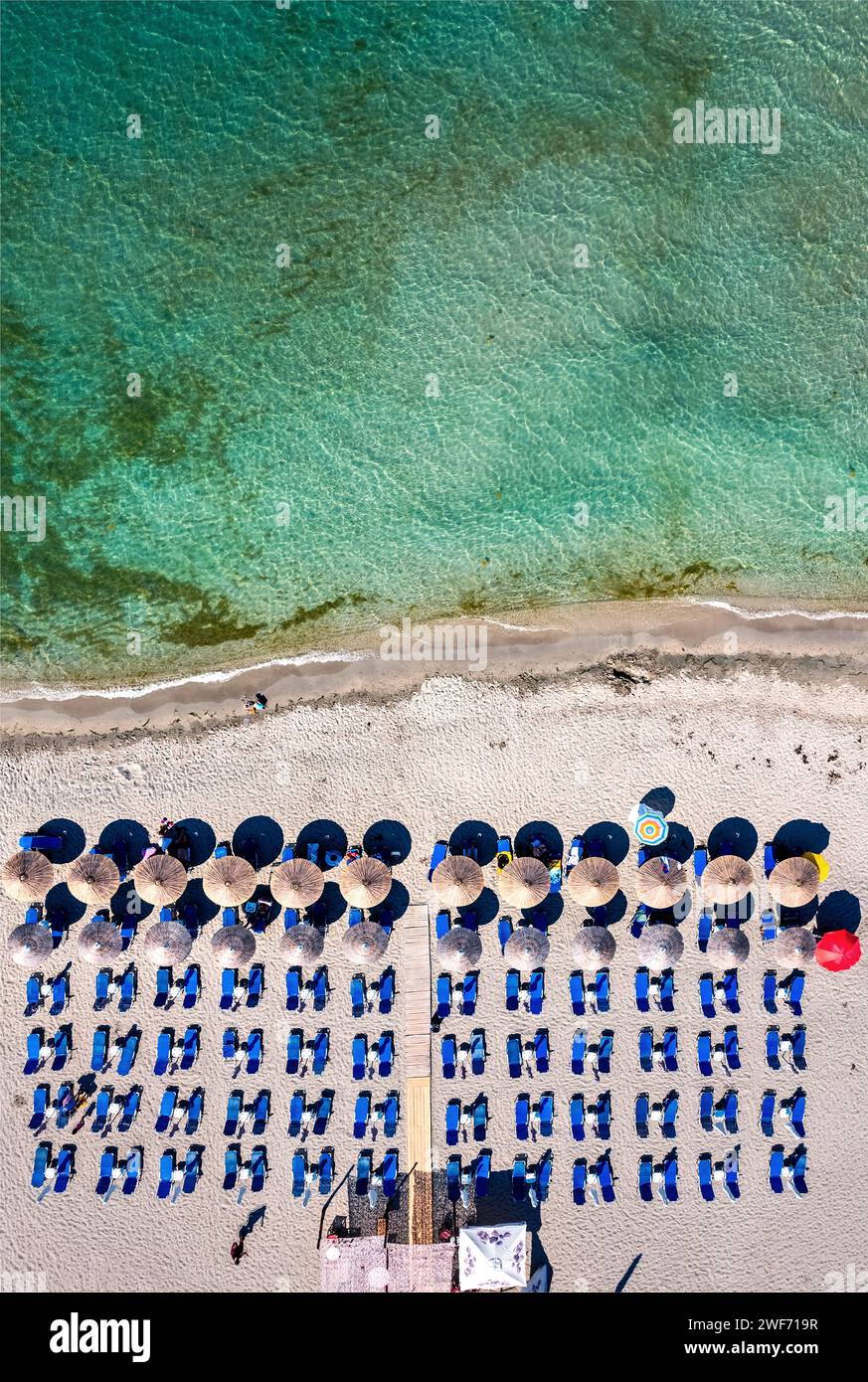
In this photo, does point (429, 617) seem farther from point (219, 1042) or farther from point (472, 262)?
point (219, 1042)

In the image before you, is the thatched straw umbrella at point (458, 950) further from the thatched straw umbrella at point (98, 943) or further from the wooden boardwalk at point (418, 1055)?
the thatched straw umbrella at point (98, 943)

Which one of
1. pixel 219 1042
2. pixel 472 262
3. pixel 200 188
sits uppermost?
pixel 200 188

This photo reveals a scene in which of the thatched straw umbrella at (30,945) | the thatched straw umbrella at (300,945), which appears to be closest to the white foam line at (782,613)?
the thatched straw umbrella at (300,945)

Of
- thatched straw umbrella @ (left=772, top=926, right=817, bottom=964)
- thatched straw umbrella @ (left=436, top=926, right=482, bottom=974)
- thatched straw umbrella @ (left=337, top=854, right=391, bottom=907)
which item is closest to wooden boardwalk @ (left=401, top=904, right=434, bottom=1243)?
thatched straw umbrella @ (left=436, top=926, right=482, bottom=974)

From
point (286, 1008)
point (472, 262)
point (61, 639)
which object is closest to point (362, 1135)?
point (286, 1008)

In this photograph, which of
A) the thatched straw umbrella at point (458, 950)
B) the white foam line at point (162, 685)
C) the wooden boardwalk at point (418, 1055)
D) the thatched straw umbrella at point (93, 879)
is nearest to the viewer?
the thatched straw umbrella at point (458, 950)
